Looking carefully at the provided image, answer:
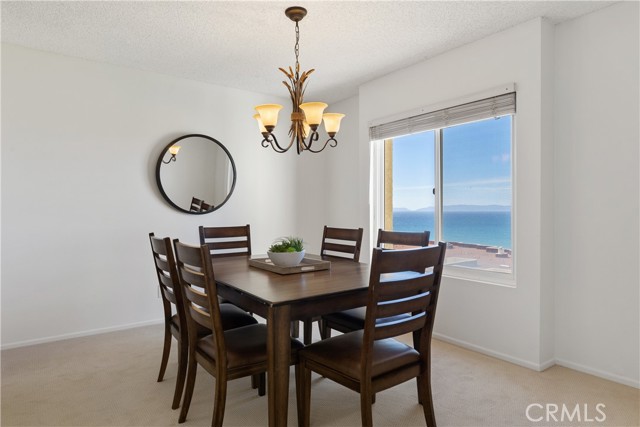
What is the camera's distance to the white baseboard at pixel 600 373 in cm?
239

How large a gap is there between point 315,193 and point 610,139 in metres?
2.97

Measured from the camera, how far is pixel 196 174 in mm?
3967

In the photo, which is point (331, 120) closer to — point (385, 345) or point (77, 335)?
point (385, 345)

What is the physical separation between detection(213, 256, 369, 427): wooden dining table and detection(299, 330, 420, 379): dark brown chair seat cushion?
173 millimetres

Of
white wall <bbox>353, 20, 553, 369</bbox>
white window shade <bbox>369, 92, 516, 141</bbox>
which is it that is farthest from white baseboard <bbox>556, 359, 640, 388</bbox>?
white window shade <bbox>369, 92, 516, 141</bbox>

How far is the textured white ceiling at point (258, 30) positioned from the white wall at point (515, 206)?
0.43 ft

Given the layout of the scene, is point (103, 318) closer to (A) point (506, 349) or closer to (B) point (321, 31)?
(B) point (321, 31)

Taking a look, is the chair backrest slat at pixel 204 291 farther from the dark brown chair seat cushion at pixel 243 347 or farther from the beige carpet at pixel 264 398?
the beige carpet at pixel 264 398

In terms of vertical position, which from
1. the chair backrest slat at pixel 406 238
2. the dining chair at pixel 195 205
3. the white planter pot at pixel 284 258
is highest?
the dining chair at pixel 195 205

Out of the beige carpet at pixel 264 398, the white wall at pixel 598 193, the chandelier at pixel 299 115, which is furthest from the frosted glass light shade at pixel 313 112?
the white wall at pixel 598 193

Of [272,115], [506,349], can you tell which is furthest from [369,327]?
[506,349]

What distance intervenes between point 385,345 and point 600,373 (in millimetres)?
1678

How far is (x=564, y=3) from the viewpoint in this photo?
2490 millimetres

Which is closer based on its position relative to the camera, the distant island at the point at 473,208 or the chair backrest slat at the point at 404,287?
the chair backrest slat at the point at 404,287
